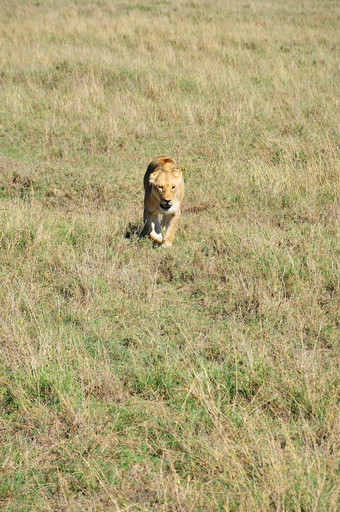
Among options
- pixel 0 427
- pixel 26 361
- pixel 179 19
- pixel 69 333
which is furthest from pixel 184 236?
pixel 179 19

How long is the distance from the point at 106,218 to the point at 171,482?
13.4 ft

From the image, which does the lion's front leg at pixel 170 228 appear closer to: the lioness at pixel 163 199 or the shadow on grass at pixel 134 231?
the lioness at pixel 163 199

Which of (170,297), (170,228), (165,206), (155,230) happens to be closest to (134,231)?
(155,230)

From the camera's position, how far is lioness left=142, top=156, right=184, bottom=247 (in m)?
5.97

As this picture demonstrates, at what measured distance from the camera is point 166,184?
595cm

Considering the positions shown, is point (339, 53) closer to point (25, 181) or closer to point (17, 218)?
point (25, 181)

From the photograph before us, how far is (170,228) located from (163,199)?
344 mm

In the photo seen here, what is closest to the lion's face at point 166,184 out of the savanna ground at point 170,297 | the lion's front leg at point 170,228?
the lion's front leg at point 170,228

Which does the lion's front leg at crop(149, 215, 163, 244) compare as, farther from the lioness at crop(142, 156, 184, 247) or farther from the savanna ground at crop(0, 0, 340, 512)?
the savanna ground at crop(0, 0, 340, 512)

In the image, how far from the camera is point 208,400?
3654mm

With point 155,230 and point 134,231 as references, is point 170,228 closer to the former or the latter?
point 155,230

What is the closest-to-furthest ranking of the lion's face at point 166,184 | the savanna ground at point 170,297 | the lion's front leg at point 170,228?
the savanna ground at point 170,297, the lion's face at point 166,184, the lion's front leg at point 170,228

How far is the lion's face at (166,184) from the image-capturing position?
595 cm

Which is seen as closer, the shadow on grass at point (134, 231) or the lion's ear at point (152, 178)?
the lion's ear at point (152, 178)
